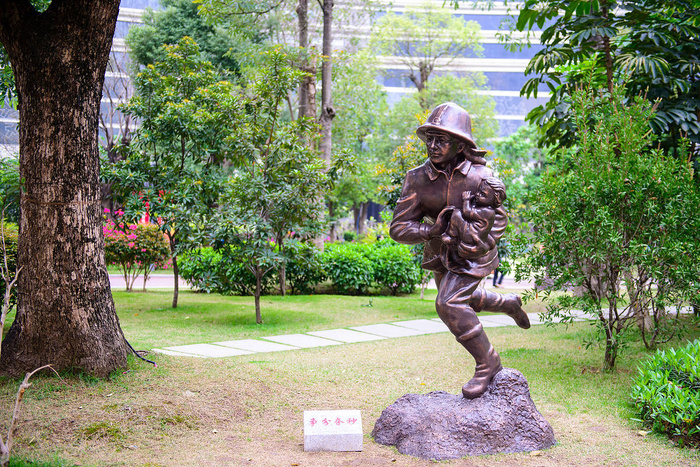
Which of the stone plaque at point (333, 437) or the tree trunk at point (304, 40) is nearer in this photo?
the stone plaque at point (333, 437)

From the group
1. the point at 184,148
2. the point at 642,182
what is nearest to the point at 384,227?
the point at 184,148

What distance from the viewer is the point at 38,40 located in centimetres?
501

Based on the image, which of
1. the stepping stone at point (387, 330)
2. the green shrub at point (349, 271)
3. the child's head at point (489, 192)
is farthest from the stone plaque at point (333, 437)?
the green shrub at point (349, 271)

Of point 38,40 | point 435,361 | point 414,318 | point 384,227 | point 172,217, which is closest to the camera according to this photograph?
point 38,40

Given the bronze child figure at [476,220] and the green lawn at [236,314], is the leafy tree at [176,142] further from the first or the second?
the bronze child figure at [476,220]

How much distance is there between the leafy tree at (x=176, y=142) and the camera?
9.73 m

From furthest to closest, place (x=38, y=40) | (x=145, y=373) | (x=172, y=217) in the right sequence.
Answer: (x=172, y=217), (x=145, y=373), (x=38, y=40)

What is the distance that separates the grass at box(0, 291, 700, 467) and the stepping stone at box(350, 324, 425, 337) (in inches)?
17.9

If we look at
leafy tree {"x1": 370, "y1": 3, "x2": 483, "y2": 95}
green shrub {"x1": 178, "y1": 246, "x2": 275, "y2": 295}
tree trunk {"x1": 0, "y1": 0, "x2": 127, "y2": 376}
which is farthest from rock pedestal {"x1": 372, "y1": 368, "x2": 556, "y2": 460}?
leafy tree {"x1": 370, "y1": 3, "x2": 483, "y2": 95}

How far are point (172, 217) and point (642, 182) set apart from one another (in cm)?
710

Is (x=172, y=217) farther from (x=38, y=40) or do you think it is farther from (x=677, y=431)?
(x=677, y=431)

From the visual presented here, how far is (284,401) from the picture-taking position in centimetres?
549

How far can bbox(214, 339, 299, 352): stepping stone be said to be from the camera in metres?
7.92

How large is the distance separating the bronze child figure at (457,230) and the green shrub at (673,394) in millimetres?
1270
